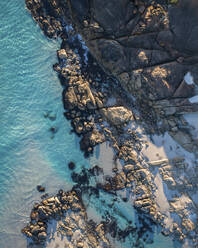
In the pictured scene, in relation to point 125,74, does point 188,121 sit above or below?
below

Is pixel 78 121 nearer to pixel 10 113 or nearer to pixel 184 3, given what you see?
pixel 10 113

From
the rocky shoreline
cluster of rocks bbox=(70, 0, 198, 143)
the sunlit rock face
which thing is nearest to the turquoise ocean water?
the rocky shoreline

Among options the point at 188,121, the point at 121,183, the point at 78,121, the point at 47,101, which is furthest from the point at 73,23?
the point at 121,183

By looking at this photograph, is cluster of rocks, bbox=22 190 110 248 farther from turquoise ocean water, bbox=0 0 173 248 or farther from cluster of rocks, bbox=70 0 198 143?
cluster of rocks, bbox=70 0 198 143

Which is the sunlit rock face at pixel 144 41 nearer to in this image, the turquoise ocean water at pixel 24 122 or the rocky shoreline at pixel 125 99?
the rocky shoreline at pixel 125 99

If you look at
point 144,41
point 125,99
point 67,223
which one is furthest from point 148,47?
point 67,223

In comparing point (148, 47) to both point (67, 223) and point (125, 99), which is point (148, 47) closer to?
point (125, 99)

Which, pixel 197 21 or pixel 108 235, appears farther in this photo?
pixel 108 235
